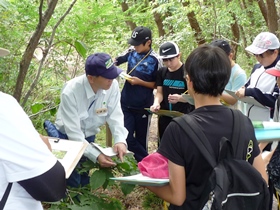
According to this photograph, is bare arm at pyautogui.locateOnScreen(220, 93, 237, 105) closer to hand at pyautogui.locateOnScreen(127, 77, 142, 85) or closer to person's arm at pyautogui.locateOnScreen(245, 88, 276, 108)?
person's arm at pyautogui.locateOnScreen(245, 88, 276, 108)

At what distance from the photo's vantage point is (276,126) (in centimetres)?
260

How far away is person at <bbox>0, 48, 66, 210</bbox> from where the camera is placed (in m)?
1.37

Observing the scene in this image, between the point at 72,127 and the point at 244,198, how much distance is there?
1.68 m

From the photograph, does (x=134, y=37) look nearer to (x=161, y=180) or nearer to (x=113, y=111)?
(x=113, y=111)

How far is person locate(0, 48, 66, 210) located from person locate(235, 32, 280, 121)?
8.57 feet

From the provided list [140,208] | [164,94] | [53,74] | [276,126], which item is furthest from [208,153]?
[53,74]

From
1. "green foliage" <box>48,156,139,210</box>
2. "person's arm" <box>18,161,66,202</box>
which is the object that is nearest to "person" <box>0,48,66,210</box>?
"person's arm" <box>18,161,66,202</box>

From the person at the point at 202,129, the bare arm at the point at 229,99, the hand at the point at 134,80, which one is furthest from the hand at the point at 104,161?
the hand at the point at 134,80

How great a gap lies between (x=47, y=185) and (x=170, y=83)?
3264mm

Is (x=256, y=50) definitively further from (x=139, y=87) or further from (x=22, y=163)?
(x=22, y=163)

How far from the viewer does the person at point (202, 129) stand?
185cm

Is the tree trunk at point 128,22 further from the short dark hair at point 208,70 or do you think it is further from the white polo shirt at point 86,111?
the short dark hair at point 208,70

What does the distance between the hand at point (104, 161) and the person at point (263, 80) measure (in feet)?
5.08

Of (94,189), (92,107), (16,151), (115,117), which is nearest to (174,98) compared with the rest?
(115,117)
